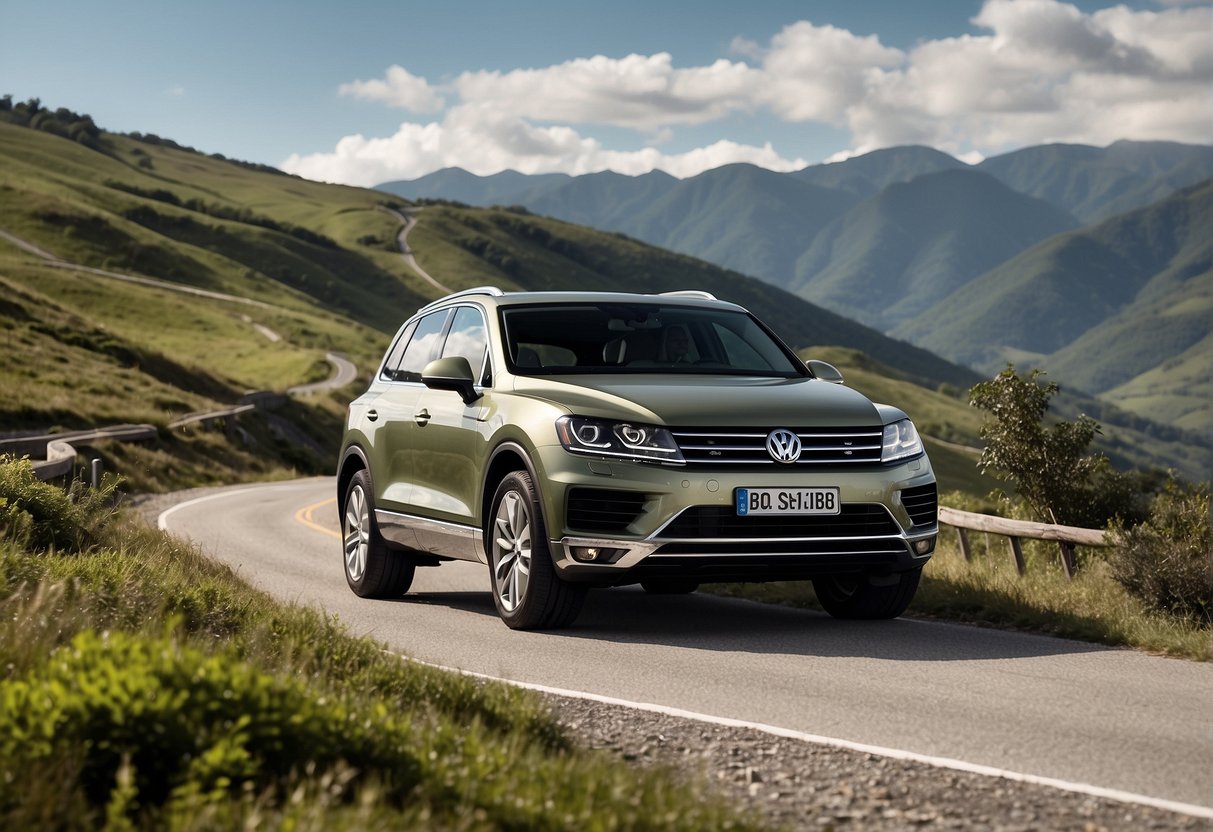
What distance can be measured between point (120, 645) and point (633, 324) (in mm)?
6133

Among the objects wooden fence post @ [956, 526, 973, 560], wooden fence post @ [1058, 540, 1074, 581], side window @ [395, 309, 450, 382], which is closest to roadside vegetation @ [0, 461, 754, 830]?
side window @ [395, 309, 450, 382]

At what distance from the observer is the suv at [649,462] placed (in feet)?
27.4

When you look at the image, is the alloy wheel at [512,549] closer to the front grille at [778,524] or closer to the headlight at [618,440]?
the headlight at [618,440]

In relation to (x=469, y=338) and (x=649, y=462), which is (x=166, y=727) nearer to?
(x=649, y=462)

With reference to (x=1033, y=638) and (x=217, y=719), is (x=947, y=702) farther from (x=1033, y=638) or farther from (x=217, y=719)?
(x=217, y=719)

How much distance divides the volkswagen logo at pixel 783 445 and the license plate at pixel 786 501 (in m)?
0.19

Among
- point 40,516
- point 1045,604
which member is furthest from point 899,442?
point 40,516

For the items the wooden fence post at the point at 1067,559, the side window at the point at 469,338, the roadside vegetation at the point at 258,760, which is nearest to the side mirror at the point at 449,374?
the side window at the point at 469,338

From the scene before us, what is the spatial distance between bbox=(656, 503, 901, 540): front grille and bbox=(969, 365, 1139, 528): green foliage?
9.61 metres

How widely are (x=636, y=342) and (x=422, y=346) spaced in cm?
207

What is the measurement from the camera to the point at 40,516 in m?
10.5

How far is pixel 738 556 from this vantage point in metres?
8.33

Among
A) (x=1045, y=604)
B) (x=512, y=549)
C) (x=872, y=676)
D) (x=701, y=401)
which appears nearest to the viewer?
(x=872, y=676)

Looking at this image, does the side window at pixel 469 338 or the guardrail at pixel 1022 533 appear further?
the guardrail at pixel 1022 533
